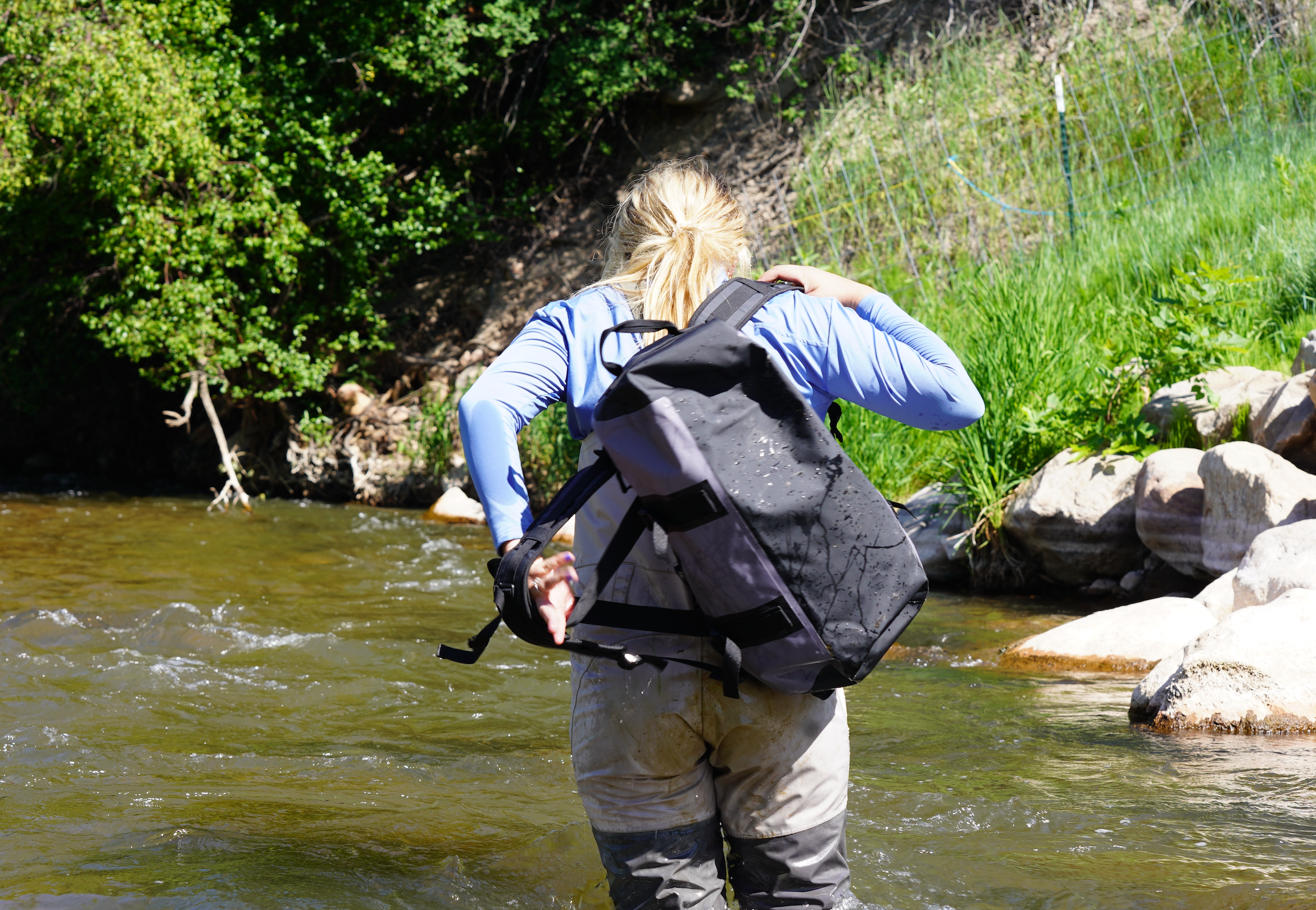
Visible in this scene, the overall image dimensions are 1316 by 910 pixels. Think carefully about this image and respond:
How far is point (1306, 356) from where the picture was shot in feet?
18.3

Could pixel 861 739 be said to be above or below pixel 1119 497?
below

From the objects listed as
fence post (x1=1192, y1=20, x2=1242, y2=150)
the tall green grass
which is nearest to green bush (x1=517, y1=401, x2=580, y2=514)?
the tall green grass

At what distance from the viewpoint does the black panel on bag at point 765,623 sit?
1654 millimetres

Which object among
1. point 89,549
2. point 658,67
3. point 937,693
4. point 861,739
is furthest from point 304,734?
point 658,67

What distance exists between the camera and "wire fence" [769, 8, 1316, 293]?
31.2ft

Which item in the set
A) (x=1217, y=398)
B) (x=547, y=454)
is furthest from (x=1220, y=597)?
(x=547, y=454)

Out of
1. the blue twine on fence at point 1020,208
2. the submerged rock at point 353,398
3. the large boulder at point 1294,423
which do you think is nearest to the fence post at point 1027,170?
the blue twine on fence at point 1020,208

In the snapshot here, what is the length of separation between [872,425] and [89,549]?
20.5 ft

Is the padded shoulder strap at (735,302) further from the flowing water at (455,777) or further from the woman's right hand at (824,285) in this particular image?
the flowing water at (455,777)

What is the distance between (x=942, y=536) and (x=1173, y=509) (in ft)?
4.99

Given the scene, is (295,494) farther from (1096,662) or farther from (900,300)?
(1096,662)

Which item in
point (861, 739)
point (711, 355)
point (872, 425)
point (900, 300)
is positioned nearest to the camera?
point (711, 355)

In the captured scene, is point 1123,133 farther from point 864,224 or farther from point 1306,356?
point 1306,356

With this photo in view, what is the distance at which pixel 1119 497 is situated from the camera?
588 cm
